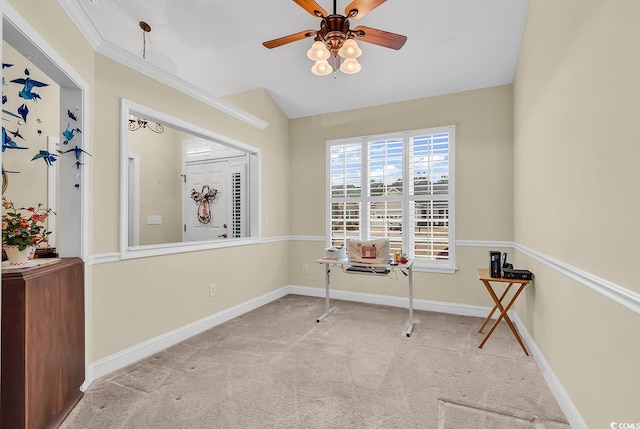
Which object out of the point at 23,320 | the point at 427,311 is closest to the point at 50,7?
the point at 23,320

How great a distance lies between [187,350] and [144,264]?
86 centimetres

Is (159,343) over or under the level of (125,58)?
under

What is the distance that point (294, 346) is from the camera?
3008mm

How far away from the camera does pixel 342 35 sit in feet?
7.72

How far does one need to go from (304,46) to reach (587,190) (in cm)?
307

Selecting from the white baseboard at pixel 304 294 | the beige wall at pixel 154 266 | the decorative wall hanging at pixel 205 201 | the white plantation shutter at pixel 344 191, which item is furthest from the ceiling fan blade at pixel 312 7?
the decorative wall hanging at pixel 205 201

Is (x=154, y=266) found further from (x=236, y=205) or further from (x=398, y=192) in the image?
(x=398, y=192)

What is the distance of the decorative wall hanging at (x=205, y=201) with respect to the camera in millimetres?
5088

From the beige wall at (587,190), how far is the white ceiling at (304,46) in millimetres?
→ 598

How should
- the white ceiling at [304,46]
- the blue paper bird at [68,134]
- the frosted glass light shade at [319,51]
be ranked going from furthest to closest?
the white ceiling at [304,46] → the frosted glass light shade at [319,51] → the blue paper bird at [68,134]

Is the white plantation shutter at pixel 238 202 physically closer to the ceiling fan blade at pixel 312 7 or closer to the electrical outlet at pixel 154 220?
the electrical outlet at pixel 154 220

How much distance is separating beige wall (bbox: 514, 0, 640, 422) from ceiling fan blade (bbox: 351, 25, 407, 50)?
1018mm

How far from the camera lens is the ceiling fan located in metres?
2.21

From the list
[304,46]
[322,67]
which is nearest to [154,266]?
[322,67]
